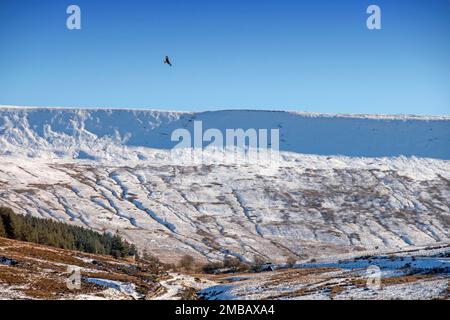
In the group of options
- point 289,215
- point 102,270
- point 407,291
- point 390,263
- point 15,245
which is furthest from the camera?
point 289,215

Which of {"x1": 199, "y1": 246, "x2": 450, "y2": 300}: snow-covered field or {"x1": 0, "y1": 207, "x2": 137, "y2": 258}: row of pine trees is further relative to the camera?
{"x1": 0, "y1": 207, "x2": 137, "y2": 258}: row of pine trees

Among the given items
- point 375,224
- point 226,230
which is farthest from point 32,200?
point 375,224

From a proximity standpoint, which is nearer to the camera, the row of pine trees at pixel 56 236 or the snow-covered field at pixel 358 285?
the snow-covered field at pixel 358 285

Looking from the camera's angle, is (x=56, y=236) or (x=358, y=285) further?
(x=56, y=236)

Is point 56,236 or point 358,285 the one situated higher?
point 358,285

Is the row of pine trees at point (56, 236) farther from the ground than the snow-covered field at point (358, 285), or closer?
closer

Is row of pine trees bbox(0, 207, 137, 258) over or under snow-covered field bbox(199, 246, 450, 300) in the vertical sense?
under
